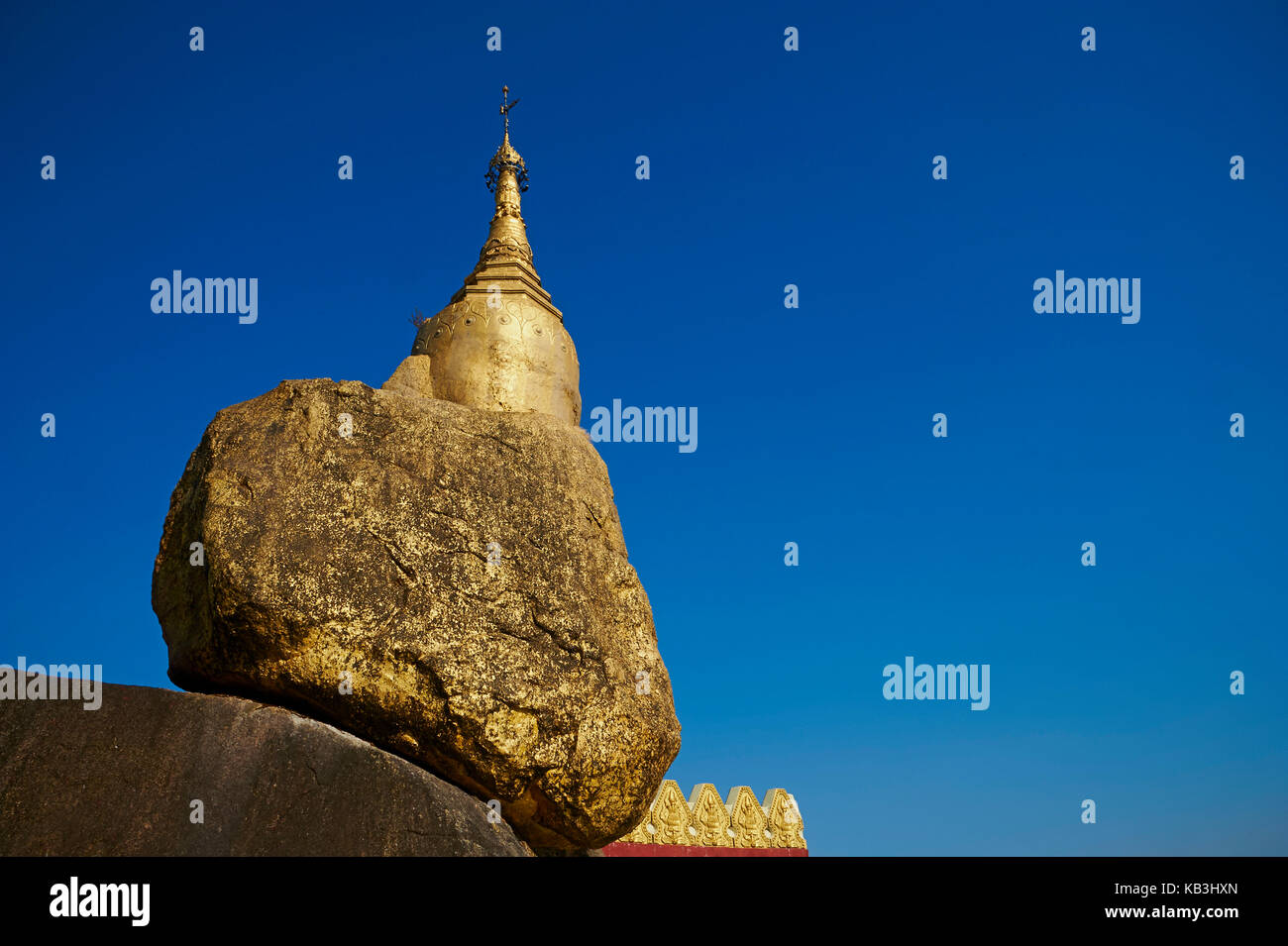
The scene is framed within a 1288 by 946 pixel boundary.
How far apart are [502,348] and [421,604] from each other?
135 inches

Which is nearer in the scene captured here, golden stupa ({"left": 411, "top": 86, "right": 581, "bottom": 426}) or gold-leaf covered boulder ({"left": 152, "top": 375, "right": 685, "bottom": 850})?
gold-leaf covered boulder ({"left": 152, "top": 375, "right": 685, "bottom": 850})

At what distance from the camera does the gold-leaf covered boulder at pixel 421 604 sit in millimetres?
6273

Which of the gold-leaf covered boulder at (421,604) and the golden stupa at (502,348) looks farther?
the golden stupa at (502,348)

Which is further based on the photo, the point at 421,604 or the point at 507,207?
the point at 507,207

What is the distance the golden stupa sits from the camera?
912cm

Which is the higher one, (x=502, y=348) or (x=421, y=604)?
(x=502, y=348)

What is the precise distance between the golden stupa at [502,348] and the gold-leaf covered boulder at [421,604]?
152 centimetres

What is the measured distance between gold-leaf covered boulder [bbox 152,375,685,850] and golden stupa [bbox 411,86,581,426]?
1.52 metres

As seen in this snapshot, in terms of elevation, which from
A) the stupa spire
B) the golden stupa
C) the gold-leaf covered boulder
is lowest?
the gold-leaf covered boulder

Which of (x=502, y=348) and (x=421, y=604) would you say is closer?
(x=421, y=604)

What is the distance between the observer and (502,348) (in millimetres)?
9234
